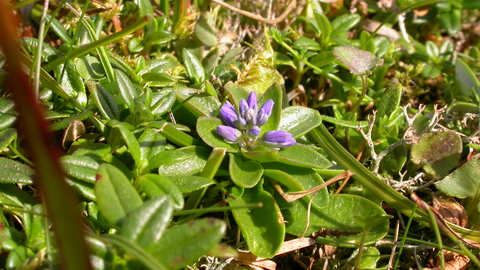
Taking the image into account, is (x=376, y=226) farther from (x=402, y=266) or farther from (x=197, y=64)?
(x=197, y=64)

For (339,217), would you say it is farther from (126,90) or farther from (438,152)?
(126,90)

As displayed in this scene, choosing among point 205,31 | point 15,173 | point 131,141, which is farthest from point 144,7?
point 15,173

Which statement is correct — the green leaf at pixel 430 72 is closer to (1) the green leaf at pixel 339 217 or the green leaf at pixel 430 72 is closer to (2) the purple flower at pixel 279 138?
(1) the green leaf at pixel 339 217

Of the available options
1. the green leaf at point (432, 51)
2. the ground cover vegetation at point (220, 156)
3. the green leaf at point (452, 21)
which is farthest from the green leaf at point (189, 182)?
the green leaf at point (452, 21)

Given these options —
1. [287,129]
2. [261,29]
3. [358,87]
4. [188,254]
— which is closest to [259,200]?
[287,129]

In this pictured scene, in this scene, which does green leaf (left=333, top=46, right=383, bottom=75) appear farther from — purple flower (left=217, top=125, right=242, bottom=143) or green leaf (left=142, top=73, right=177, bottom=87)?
green leaf (left=142, top=73, right=177, bottom=87)

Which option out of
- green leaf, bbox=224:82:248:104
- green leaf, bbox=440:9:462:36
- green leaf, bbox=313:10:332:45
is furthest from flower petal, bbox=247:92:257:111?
green leaf, bbox=440:9:462:36
